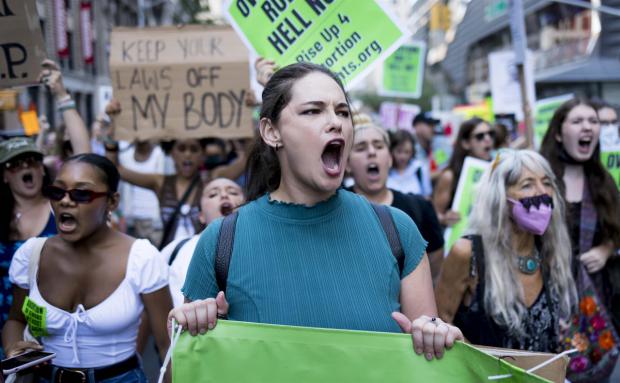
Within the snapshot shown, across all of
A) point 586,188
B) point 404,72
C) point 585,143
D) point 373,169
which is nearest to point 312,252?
point 373,169

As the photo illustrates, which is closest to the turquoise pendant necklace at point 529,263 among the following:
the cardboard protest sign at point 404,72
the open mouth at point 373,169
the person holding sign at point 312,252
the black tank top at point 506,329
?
the black tank top at point 506,329

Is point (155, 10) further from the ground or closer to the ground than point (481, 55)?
further from the ground

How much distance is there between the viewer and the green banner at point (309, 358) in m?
1.91

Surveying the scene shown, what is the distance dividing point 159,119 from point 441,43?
6610 centimetres

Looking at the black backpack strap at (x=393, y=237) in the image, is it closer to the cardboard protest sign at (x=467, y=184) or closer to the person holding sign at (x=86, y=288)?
the person holding sign at (x=86, y=288)

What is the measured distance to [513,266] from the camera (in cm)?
Answer: 330

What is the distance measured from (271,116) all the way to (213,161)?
15.3 ft

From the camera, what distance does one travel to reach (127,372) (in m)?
3.09

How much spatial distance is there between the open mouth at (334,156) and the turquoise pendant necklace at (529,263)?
1.57m

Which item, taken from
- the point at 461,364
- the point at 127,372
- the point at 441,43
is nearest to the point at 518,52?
the point at 127,372

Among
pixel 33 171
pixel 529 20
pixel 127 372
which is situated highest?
pixel 529 20

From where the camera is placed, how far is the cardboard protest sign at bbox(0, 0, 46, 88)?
4.06m

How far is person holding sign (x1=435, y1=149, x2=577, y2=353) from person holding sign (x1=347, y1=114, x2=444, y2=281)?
76cm

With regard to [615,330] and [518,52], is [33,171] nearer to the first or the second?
[615,330]
